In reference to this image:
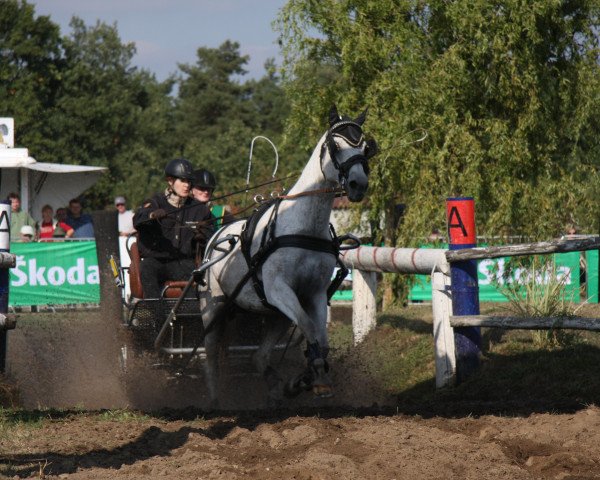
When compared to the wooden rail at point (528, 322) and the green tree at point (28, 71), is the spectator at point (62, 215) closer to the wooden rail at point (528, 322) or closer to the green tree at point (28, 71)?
the wooden rail at point (528, 322)

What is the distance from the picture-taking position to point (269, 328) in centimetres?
882

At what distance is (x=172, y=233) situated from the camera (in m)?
9.73

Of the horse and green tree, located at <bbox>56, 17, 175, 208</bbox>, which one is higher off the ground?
green tree, located at <bbox>56, 17, 175, 208</bbox>

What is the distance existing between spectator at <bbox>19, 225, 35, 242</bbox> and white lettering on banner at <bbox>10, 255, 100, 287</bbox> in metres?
0.63

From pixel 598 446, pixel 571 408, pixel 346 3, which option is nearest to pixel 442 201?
pixel 346 3

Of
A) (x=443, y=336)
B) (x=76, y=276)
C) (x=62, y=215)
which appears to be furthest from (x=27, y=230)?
(x=443, y=336)

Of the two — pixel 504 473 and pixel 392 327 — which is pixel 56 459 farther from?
pixel 392 327

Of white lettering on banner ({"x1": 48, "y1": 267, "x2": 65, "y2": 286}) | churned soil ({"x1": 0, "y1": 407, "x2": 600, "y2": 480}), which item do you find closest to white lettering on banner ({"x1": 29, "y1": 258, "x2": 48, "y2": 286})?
white lettering on banner ({"x1": 48, "y1": 267, "x2": 65, "y2": 286})

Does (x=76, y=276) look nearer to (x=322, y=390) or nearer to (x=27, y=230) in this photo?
(x=27, y=230)

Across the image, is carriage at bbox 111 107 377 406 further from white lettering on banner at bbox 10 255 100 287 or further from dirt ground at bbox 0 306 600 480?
white lettering on banner at bbox 10 255 100 287

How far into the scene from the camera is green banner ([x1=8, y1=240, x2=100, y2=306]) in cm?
1761

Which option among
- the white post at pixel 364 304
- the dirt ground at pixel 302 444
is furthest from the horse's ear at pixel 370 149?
the white post at pixel 364 304

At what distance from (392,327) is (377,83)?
542cm

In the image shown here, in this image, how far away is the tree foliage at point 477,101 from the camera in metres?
14.8
